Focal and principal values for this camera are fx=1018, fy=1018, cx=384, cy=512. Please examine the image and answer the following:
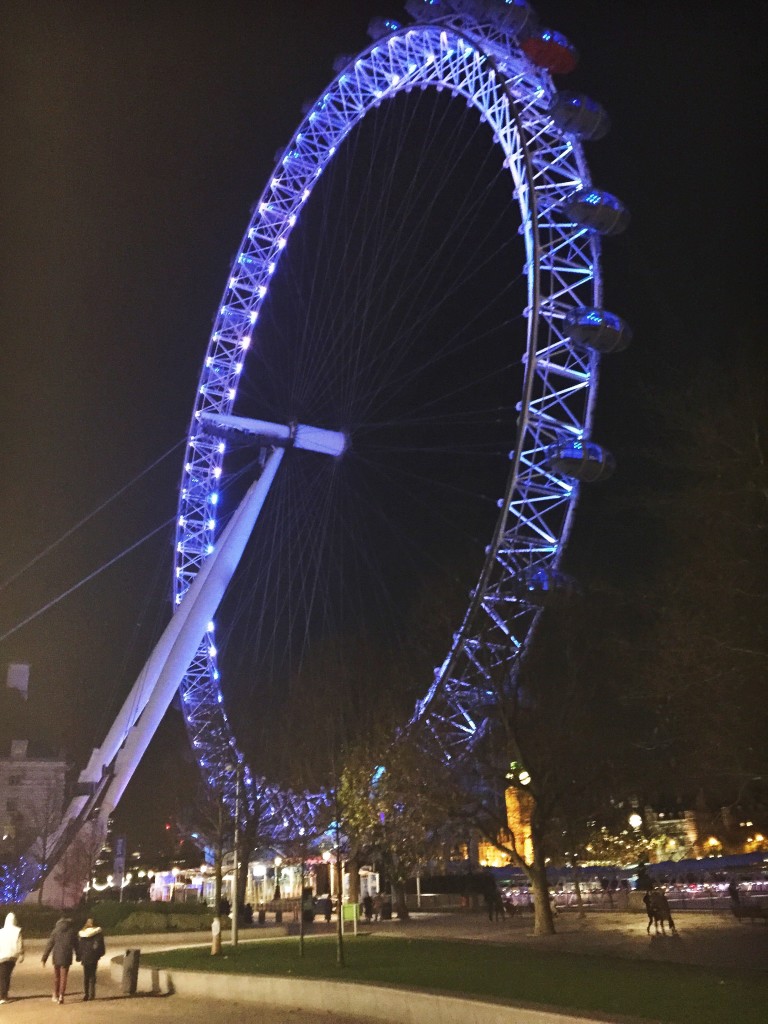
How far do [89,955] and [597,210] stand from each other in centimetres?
1918

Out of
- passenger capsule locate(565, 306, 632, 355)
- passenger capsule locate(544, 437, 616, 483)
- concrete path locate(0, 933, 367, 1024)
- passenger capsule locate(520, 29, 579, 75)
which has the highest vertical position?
passenger capsule locate(520, 29, 579, 75)

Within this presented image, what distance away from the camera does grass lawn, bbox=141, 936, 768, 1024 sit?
9.97 metres

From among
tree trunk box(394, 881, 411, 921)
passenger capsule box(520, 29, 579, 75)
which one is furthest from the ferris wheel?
tree trunk box(394, 881, 411, 921)

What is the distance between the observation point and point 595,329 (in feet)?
80.5

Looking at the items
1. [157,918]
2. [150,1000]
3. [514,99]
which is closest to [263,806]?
[157,918]

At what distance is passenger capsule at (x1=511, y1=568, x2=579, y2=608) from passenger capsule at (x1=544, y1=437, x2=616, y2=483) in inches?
102

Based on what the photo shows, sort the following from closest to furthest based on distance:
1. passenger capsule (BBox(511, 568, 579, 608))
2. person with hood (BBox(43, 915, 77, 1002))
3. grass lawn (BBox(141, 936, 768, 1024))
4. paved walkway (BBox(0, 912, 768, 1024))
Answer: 1. grass lawn (BBox(141, 936, 768, 1024))
2. paved walkway (BBox(0, 912, 768, 1024))
3. person with hood (BBox(43, 915, 77, 1002))
4. passenger capsule (BBox(511, 568, 579, 608))

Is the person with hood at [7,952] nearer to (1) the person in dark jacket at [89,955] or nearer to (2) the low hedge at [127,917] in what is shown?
(1) the person in dark jacket at [89,955]

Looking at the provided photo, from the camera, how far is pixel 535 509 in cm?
2623

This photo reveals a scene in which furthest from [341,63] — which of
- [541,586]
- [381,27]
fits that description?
[541,586]

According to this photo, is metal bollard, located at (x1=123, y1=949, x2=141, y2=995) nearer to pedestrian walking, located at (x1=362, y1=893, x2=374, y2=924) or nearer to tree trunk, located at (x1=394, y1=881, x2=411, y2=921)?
tree trunk, located at (x1=394, y1=881, x2=411, y2=921)

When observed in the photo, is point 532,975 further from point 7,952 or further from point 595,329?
point 595,329

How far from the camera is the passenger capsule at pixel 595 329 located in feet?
80.5

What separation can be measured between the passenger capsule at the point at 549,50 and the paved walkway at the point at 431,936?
19843 millimetres
